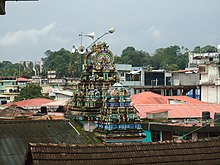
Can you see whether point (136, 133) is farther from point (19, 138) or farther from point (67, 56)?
point (67, 56)

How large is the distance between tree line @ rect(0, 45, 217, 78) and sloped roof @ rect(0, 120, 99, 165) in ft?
265

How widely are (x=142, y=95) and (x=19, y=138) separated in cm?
2652

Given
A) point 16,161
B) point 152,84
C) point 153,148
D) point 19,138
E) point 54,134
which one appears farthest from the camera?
point 152,84

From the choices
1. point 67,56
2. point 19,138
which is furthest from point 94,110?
point 67,56

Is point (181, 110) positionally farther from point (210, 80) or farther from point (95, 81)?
point (210, 80)

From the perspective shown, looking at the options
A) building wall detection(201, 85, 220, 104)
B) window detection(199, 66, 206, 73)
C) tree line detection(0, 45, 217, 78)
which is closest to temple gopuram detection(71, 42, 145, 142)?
building wall detection(201, 85, 220, 104)

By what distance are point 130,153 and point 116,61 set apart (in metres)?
109

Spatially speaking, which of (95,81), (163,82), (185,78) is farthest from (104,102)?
(163,82)

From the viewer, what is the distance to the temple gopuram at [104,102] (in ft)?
61.8

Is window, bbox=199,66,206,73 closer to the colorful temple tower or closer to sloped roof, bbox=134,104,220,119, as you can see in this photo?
sloped roof, bbox=134,104,220,119

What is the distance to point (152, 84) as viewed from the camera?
59.6 metres

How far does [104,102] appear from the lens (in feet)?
64.0

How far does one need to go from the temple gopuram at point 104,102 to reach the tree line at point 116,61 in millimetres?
77530

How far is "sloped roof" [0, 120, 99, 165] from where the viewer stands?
53.3 ft
